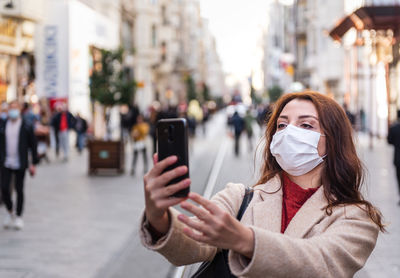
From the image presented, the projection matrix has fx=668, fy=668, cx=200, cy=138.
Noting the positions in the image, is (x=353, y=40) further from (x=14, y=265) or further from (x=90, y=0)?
Answer: (x=14, y=265)

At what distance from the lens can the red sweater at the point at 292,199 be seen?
2475 mm

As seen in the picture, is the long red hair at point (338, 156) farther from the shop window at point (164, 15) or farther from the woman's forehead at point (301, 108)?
the shop window at point (164, 15)

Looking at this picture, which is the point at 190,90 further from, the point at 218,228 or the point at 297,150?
the point at 218,228

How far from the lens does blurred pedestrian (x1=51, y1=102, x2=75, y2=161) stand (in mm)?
20848

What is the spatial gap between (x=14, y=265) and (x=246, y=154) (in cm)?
1798

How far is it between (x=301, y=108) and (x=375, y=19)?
20607 mm

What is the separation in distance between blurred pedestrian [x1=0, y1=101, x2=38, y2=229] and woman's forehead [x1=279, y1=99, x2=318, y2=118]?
287 inches

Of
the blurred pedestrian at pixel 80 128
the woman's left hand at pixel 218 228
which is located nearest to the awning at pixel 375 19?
the blurred pedestrian at pixel 80 128

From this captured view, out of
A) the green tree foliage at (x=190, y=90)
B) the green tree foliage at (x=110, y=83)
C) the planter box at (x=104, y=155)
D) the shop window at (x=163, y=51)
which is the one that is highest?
the shop window at (x=163, y=51)

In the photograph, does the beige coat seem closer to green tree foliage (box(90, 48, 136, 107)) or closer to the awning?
green tree foliage (box(90, 48, 136, 107))

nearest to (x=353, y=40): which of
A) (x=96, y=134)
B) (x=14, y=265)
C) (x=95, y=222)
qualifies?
(x=96, y=134)

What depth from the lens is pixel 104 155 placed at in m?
17.0

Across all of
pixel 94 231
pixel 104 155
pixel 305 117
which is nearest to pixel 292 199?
pixel 305 117

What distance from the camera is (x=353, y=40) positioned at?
26.5 m
